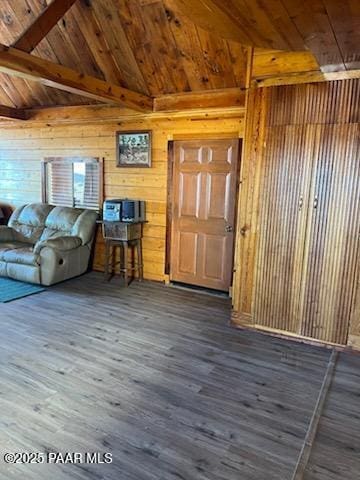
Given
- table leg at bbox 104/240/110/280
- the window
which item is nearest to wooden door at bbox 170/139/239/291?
table leg at bbox 104/240/110/280

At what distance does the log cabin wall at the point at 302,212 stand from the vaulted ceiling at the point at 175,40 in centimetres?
32

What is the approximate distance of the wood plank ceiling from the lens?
3.65m

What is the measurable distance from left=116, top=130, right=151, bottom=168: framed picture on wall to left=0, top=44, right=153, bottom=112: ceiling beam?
41 cm

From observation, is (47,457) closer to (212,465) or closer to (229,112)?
(212,465)

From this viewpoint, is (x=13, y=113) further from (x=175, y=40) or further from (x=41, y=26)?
(x=175, y=40)

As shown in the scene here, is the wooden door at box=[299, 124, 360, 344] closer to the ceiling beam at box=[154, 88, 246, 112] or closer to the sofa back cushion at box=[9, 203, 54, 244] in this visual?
the ceiling beam at box=[154, 88, 246, 112]

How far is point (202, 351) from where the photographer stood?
3.00 meters

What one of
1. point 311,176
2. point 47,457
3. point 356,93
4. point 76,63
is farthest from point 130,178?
point 47,457

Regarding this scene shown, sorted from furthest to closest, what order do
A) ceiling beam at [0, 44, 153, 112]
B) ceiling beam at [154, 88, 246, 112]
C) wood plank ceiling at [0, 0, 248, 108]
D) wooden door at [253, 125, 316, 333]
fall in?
ceiling beam at [154, 88, 246, 112] → wood plank ceiling at [0, 0, 248, 108] → wooden door at [253, 125, 316, 333] → ceiling beam at [0, 44, 153, 112]

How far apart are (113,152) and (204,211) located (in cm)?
167

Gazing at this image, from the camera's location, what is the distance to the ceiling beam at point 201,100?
4.03m

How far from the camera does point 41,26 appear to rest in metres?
3.25

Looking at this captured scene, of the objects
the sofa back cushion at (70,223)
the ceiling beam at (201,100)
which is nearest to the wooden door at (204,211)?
the ceiling beam at (201,100)

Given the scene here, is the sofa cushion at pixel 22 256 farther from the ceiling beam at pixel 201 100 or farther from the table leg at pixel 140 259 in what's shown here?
the ceiling beam at pixel 201 100
